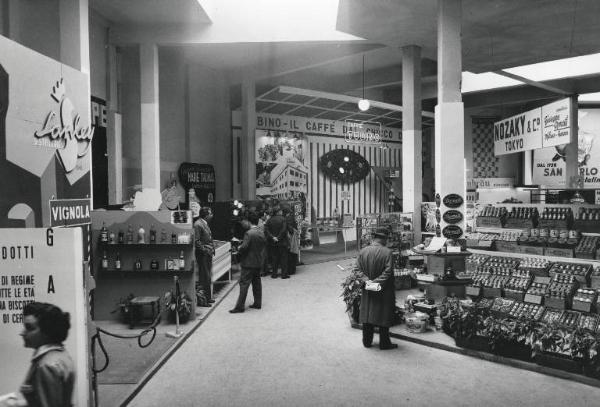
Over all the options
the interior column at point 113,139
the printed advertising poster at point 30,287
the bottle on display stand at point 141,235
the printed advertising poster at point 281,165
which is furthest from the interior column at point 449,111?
the printed advertising poster at point 281,165

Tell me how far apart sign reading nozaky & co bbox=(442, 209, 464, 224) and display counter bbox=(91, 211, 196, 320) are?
390cm

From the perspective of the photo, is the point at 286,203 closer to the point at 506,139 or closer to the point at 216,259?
the point at 216,259

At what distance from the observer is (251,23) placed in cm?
1025

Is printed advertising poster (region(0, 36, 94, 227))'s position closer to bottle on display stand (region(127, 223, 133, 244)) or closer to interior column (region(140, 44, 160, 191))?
bottle on display stand (region(127, 223, 133, 244))

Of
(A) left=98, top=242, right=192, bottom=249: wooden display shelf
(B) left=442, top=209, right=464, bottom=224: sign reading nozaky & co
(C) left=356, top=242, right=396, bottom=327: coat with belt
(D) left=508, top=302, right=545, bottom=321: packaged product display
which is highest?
(B) left=442, top=209, right=464, bottom=224: sign reading nozaky & co

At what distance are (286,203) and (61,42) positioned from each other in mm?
7301

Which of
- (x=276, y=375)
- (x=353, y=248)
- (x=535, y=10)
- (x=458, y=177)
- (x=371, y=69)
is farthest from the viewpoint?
(x=353, y=248)

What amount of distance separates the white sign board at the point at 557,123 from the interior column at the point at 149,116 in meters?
7.43

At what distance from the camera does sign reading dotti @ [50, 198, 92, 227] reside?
558cm

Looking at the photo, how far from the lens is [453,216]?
7148 mm

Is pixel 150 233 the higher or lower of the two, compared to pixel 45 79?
lower

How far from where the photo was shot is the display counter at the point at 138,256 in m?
7.25

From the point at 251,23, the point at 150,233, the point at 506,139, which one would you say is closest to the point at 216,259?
the point at 150,233

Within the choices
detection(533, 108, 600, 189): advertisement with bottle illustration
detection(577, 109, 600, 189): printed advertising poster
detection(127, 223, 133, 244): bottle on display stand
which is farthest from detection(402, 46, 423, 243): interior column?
detection(577, 109, 600, 189): printed advertising poster
